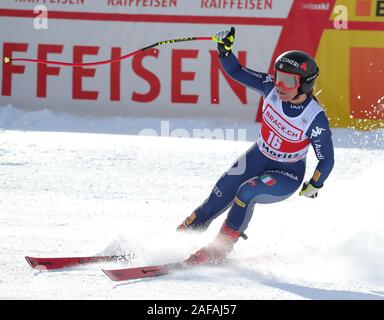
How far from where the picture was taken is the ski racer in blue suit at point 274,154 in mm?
5773

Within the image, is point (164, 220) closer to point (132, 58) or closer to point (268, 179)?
point (268, 179)

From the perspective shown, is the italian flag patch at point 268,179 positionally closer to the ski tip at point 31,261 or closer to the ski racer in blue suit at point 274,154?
the ski racer in blue suit at point 274,154

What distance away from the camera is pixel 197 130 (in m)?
10.9

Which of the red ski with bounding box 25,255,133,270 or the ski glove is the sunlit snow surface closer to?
the red ski with bounding box 25,255,133,270

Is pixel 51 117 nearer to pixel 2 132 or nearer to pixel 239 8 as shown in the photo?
pixel 2 132

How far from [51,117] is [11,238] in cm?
508

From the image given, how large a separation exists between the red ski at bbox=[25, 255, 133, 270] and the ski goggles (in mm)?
1444

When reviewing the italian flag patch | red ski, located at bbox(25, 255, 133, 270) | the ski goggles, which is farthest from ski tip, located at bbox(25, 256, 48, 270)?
the ski goggles

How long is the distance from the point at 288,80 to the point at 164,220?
1.84 meters

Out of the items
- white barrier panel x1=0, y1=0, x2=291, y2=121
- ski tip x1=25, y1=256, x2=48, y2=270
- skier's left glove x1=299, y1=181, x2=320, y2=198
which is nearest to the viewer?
ski tip x1=25, y1=256, x2=48, y2=270

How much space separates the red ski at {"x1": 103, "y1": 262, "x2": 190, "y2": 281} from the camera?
528cm

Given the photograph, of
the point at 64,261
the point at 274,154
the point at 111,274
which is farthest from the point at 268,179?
the point at 64,261

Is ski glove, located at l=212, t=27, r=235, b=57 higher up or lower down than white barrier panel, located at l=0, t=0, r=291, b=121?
higher up

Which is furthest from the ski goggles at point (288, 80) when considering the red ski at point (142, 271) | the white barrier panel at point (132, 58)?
the white barrier panel at point (132, 58)
